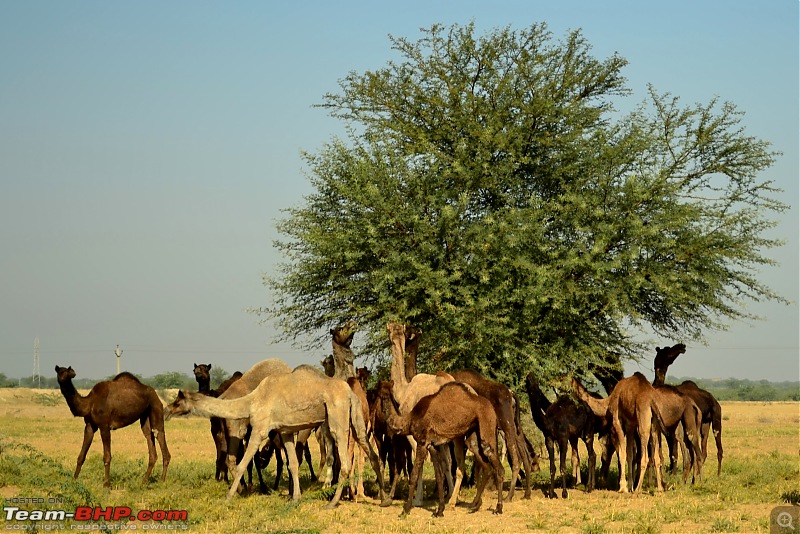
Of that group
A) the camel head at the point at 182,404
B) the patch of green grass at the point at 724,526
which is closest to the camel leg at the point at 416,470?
the camel head at the point at 182,404

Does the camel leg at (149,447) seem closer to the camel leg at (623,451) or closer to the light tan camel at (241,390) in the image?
the light tan camel at (241,390)

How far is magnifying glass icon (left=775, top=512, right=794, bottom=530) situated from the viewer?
40.2 ft

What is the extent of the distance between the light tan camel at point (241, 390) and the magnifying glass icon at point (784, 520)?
8.33 meters

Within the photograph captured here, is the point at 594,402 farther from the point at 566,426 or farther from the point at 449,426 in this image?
the point at 449,426

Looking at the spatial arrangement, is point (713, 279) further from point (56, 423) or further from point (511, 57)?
point (56, 423)

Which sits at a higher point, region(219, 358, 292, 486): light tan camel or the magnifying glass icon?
region(219, 358, 292, 486): light tan camel

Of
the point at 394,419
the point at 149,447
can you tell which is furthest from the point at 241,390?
the point at 394,419

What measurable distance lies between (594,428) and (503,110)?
9.52m

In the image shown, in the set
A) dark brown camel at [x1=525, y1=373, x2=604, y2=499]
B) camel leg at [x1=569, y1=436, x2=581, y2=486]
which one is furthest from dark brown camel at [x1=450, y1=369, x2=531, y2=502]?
camel leg at [x1=569, y1=436, x2=581, y2=486]

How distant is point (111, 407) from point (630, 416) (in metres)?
9.17

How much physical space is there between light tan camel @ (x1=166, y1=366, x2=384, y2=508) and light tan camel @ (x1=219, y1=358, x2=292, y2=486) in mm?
692

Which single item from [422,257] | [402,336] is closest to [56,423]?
[422,257]

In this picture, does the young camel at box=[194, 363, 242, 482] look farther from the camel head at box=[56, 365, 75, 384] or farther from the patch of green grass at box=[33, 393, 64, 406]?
the patch of green grass at box=[33, 393, 64, 406]

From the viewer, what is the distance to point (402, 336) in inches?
653
